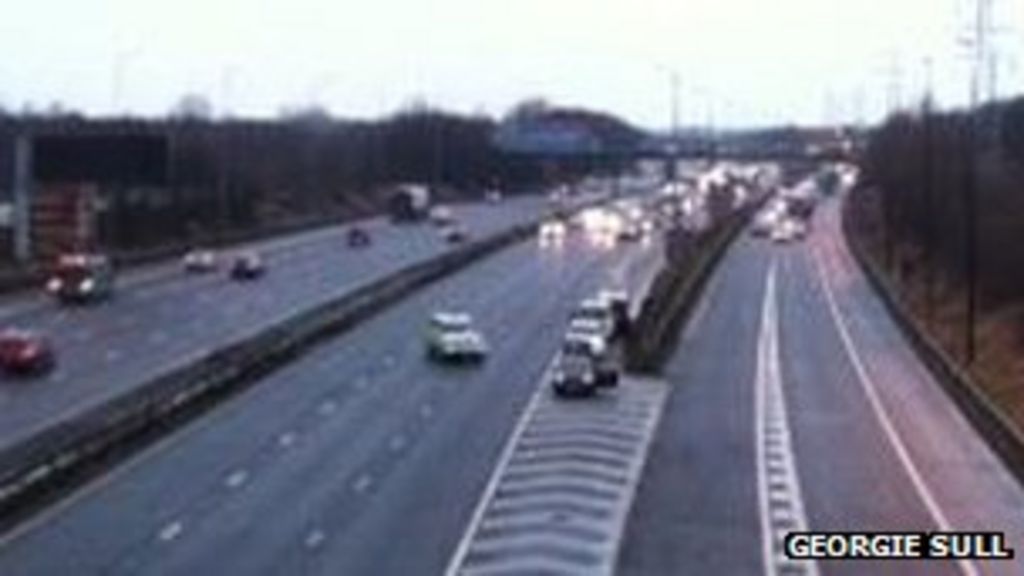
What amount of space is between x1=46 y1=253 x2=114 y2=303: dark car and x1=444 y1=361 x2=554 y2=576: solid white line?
2767cm

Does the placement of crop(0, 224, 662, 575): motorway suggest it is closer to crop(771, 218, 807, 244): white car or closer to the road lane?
the road lane

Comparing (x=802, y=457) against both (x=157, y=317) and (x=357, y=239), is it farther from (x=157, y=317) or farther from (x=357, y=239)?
(x=357, y=239)

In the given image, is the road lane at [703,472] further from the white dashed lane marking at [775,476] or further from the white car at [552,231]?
the white car at [552,231]

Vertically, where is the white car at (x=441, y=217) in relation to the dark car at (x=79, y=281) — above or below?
below

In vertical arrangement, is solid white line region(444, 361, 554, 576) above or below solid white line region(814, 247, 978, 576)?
above

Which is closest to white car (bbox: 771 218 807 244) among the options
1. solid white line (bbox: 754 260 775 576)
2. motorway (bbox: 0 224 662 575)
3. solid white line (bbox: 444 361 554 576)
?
solid white line (bbox: 754 260 775 576)

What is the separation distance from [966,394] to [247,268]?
54.2m

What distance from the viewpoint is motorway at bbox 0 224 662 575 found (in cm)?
4356

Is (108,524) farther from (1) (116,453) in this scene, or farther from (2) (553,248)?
(2) (553,248)

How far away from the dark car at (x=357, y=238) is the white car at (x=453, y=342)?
64.3m

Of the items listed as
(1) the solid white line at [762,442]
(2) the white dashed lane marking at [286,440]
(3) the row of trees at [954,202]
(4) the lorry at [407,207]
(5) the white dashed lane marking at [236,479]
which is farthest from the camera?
(4) the lorry at [407,207]

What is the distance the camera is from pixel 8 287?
330ft

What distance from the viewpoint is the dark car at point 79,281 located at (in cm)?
9856

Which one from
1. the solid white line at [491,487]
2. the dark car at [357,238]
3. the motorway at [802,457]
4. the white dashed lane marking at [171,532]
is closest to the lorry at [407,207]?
the dark car at [357,238]
